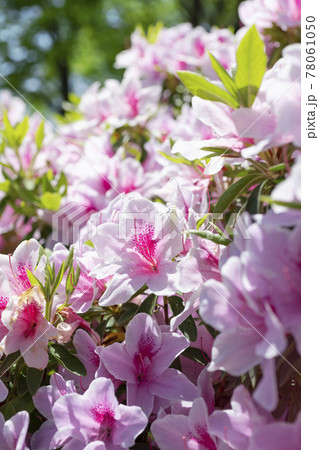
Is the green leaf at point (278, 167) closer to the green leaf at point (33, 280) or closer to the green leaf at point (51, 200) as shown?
the green leaf at point (33, 280)

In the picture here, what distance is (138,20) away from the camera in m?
8.86

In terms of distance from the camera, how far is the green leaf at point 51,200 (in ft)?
5.55

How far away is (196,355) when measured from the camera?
3.34ft

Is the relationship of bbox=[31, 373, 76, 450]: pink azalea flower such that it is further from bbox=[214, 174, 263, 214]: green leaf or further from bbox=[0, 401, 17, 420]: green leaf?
bbox=[214, 174, 263, 214]: green leaf

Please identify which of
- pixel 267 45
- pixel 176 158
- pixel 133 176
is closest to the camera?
pixel 176 158

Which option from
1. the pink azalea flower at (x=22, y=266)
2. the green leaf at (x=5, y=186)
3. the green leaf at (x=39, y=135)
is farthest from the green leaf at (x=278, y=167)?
the green leaf at (x=39, y=135)

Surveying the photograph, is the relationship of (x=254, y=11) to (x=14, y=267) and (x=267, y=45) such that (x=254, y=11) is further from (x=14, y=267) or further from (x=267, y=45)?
(x=14, y=267)

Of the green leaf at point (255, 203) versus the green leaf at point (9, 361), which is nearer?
the green leaf at point (255, 203)

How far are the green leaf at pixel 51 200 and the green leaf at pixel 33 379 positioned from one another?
2.55 feet

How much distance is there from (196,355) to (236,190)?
334mm

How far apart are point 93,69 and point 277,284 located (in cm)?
911

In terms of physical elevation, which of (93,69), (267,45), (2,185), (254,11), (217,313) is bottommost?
(93,69)

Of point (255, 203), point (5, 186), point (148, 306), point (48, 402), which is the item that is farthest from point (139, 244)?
point (5, 186)
